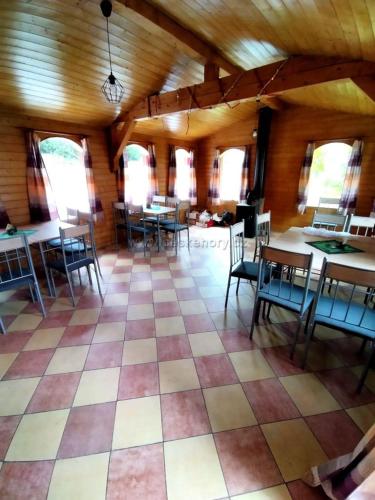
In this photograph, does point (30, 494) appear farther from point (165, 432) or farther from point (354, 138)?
point (354, 138)

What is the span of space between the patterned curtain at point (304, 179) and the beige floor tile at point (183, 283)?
3167mm

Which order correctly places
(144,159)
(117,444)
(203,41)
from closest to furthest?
(117,444) < (203,41) < (144,159)

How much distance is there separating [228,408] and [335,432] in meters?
0.60

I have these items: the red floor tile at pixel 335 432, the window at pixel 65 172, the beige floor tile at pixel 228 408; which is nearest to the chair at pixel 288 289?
the red floor tile at pixel 335 432

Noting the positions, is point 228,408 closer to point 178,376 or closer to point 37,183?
point 178,376

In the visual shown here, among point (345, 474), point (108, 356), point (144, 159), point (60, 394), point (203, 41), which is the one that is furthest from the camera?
point (144, 159)

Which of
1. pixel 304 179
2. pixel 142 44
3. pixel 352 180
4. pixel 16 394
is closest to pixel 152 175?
pixel 142 44

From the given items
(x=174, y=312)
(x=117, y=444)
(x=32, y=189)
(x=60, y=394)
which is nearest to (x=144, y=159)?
(x=32, y=189)

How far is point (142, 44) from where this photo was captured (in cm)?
265

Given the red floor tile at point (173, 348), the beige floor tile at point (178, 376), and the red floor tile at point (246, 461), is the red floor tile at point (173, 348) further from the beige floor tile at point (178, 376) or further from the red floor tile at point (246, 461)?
the red floor tile at point (246, 461)

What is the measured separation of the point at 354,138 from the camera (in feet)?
13.9

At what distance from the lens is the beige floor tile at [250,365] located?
5.62ft

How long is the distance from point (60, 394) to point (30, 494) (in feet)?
1.72

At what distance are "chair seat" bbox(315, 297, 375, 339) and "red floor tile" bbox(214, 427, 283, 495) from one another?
81cm
